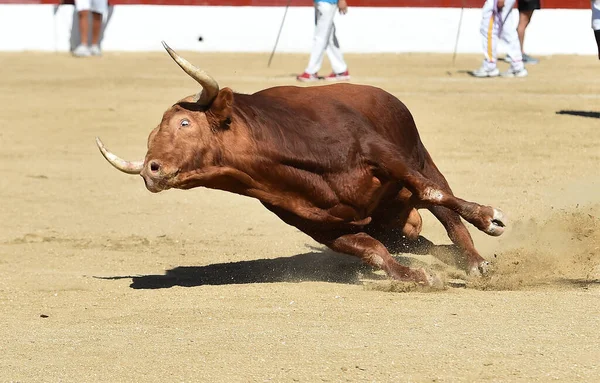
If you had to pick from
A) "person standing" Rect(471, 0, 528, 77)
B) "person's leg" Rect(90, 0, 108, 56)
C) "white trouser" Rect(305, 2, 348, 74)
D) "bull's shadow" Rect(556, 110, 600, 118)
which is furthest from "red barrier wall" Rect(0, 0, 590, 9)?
"bull's shadow" Rect(556, 110, 600, 118)

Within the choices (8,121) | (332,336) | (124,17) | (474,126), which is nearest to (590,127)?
(474,126)

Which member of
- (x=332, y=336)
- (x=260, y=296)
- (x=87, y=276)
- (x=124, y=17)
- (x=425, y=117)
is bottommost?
(x=124, y=17)

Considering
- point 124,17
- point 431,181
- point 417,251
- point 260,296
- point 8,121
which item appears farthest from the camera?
point 124,17

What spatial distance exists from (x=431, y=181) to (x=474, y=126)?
5721mm

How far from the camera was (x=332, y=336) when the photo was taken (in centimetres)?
502

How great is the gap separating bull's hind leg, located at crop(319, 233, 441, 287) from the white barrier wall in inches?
500

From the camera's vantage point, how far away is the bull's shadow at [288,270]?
21.7ft

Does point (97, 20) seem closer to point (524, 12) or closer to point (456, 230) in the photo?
point (524, 12)

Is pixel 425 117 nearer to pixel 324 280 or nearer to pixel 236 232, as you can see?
pixel 236 232

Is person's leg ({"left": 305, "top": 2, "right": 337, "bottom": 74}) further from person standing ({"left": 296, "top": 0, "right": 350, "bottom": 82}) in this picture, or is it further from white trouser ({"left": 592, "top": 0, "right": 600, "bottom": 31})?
white trouser ({"left": 592, "top": 0, "right": 600, "bottom": 31})

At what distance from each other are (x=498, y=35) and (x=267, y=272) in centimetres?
975

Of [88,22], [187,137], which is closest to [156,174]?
[187,137]

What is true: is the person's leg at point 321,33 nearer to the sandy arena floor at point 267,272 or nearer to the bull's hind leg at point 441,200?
the sandy arena floor at point 267,272

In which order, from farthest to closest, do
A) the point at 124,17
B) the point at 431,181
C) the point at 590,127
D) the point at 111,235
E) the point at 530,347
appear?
1. the point at 124,17
2. the point at 590,127
3. the point at 111,235
4. the point at 431,181
5. the point at 530,347
